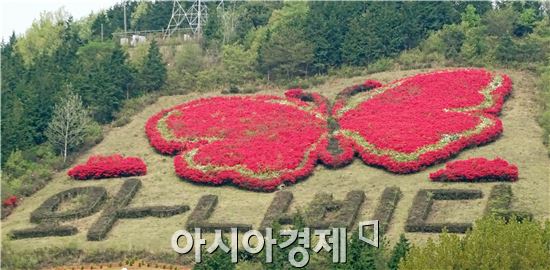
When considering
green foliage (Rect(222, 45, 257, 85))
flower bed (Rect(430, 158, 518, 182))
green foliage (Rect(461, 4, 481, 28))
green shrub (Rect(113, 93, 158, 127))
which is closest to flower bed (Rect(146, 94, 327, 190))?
green shrub (Rect(113, 93, 158, 127))

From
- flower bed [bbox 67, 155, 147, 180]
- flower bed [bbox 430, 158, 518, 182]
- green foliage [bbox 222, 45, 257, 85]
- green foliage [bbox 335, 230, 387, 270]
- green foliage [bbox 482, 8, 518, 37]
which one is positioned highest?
green foliage [bbox 482, 8, 518, 37]

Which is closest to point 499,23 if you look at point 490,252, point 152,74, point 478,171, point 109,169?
point 152,74

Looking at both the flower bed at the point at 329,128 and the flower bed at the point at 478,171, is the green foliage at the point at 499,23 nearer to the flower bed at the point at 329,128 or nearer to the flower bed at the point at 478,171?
the flower bed at the point at 329,128

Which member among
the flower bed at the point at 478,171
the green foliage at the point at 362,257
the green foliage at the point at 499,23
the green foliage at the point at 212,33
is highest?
the green foliage at the point at 499,23

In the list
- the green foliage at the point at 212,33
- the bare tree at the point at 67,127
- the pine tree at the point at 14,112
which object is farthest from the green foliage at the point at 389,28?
the pine tree at the point at 14,112

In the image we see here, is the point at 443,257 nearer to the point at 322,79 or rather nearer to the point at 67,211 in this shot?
the point at 67,211

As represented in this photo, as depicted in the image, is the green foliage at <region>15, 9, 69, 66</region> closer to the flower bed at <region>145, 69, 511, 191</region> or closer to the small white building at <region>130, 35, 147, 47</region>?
the small white building at <region>130, 35, 147, 47</region>

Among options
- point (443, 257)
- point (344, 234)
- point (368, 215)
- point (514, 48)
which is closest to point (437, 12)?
point (514, 48)
